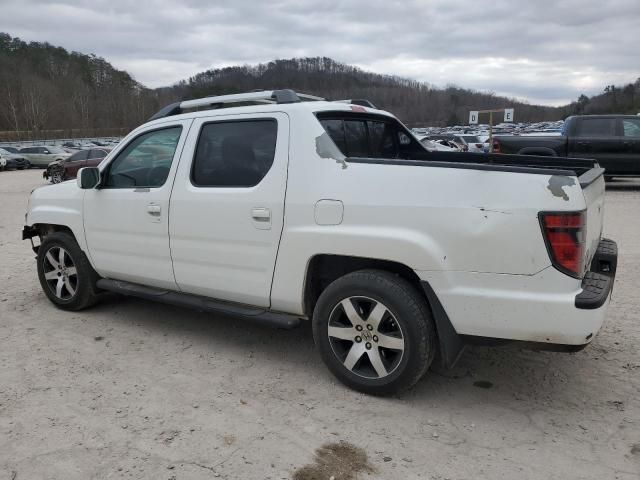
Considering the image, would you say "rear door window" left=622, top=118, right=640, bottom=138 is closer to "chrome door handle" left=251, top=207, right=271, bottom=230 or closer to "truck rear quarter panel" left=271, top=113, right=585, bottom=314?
"truck rear quarter panel" left=271, top=113, right=585, bottom=314

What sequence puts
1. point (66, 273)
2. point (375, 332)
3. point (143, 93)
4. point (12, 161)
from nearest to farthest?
1. point (375, 332)
2. point (66, 273)
3. point (12, 161)
4. point (143, 93)

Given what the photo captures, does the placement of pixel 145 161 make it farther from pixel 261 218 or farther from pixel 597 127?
pixel 597 127

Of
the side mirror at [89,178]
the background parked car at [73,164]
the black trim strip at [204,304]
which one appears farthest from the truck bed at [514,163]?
the background parked car at [73,164]

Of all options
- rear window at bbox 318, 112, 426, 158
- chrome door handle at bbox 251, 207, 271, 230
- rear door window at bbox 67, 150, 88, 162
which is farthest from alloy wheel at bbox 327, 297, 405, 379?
rear door window at bbox 67, 150, 88, 162

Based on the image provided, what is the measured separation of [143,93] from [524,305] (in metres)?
141

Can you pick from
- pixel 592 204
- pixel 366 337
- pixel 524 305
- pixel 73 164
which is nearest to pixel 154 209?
pixel 366 337

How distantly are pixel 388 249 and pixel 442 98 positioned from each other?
505 feet

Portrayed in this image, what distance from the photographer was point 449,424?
10.5 feet

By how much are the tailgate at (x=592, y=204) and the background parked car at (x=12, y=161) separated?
3540cm

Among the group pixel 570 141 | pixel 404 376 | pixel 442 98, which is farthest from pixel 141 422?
pixel 442 98

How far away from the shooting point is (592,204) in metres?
3.23

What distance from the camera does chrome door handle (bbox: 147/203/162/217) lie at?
13.9 feet

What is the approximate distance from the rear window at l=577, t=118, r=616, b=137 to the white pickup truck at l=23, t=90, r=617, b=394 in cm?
1055

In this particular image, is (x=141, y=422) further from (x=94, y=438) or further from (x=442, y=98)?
(x=442, y=98)
